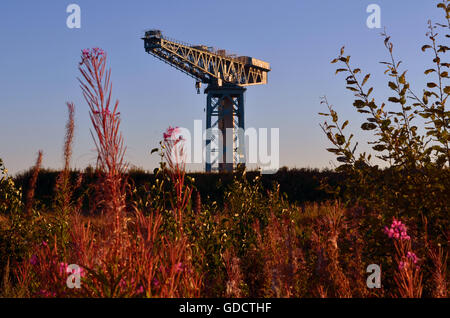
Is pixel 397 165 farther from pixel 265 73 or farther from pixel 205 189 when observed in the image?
pixel 265 73

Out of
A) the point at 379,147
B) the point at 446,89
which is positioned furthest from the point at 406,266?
the point at 446,89

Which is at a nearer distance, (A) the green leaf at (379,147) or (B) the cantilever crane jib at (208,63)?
(A) the green leaf at (379,147)

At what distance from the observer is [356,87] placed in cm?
451

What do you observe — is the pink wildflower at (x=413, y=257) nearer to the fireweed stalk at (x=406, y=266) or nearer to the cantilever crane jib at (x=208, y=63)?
the fireweed stalk at (x=406, y=266)

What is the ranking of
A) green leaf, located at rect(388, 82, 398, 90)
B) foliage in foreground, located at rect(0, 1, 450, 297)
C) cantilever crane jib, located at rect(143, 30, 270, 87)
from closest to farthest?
foliage in foreground, located at rect(0, 1, 450, 297) < green leaf, located at rect(388, 82, 398, 90) < cantilever crane jib, located at rect(143, 30, 270, 87)

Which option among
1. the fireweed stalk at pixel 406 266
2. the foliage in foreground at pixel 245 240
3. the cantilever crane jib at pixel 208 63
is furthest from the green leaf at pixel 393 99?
the cantilever crane jib at pixel 208 63

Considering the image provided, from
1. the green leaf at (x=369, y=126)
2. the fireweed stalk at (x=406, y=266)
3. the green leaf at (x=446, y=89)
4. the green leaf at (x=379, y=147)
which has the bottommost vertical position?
the fireweed stalk at (x=406, y=266)

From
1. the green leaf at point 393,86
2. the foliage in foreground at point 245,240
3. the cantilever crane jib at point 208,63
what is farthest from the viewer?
the cantilever crane jib at point 208,63

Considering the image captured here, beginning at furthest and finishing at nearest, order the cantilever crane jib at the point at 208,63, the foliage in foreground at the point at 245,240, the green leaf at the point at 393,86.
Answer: the cantilever crane jib at the point at 208,63
the green leaf at the point at 393,86
the foliage in foreground at the point at 245,240

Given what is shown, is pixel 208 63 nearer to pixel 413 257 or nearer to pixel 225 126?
pixel 225 126

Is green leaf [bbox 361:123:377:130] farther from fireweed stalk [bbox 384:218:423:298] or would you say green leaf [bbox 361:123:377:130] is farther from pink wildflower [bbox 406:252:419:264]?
pink wildflower [bbox 406:252:419:264]

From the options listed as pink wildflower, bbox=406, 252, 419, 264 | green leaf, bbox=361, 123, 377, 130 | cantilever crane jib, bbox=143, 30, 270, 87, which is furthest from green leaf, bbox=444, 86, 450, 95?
cantilever crane jib, bbox=143, 30, 270, 87

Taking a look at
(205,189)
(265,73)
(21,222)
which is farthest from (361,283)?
(265,73)
